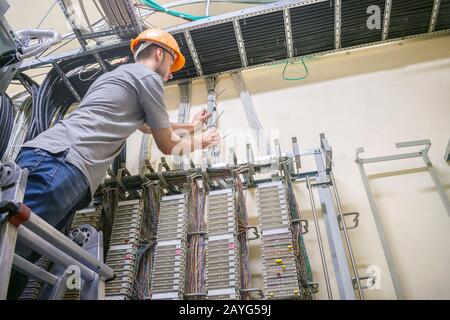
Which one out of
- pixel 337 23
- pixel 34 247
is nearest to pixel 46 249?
pixel 34 247

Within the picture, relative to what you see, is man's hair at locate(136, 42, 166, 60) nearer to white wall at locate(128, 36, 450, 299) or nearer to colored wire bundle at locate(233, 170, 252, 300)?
colored wire bundle at locate(233, 170, 252, 300)

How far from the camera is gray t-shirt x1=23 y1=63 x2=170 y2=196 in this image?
1.38 metres

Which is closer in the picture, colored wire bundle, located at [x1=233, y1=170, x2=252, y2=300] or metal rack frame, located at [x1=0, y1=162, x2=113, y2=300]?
metal rack frame, located at [x1=0, y1=162, x2=113, y2=300]

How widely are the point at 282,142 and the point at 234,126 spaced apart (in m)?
0.41

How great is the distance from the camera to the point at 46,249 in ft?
3.58

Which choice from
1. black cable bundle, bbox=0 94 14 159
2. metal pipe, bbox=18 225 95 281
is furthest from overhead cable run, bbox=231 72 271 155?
black cable bundle, bbox=0 94 14 159

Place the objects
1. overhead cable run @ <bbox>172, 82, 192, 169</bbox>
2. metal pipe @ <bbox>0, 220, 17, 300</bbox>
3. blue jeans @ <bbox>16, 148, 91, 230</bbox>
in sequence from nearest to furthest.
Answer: metal pipe @ <bbox>0, 220, 17, 300</bbox> → blue jeans @ <bbox>16, 148, 91, 230</bbox> → overhead cable run @ <bbox>172, 82, 192, 169</bbox>

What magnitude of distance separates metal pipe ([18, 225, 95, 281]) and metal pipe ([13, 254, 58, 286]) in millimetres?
61

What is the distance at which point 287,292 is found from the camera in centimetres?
168

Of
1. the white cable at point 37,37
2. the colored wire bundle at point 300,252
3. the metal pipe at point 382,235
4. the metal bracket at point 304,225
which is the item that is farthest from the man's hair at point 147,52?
the metal pipe at point 382,235

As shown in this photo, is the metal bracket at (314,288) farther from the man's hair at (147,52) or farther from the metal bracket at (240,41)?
the metal bracket at (240,41)

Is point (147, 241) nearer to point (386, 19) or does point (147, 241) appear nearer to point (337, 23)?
point (337, 23)

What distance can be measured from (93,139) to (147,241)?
83 centimetres
